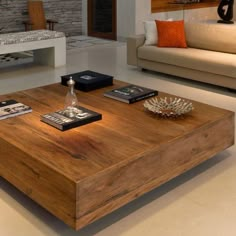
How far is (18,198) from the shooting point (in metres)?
2.76

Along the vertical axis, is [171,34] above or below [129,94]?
above

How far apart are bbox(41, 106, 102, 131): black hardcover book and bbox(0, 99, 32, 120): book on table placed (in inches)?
8.2

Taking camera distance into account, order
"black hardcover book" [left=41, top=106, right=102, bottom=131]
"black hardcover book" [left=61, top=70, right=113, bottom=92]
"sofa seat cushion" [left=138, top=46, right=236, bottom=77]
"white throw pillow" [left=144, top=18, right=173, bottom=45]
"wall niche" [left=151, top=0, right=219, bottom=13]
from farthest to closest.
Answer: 1. "wall niche" [left=151, top=0, right=219, bottom=13]
2. "white throw pillow" [left=144, top=18, right=173, bottom=45]
3. "sofa seat cushion" [left=138, top=46, right=236, bottom=77]
4. "black hardcover book" [left=61, top=70, right=113, bottom=92]
5. "black hardcover book" [left=41, top=106, right=102, bottom=131]

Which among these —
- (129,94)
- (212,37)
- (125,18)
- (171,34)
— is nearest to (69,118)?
(129,94)

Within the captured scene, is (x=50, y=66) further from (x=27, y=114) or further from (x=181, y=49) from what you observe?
(x=27, y=114)

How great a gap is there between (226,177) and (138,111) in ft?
2.54

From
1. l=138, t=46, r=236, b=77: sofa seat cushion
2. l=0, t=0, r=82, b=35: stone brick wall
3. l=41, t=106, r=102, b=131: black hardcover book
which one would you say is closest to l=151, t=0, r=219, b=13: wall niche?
l=0, t=0, r=82, b=35: stone brick wall

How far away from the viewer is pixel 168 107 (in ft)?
10.3

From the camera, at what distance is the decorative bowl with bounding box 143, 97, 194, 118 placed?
3.06 metres

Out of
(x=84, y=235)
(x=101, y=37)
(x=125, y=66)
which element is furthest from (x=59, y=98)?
(x=101, y=37)

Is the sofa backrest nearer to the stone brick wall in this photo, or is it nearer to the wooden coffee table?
the wooden coffee table

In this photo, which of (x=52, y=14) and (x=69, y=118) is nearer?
(x=69, y=118)

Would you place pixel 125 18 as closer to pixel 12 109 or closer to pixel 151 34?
pixel 151 34

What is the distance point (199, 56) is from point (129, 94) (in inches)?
77.4
